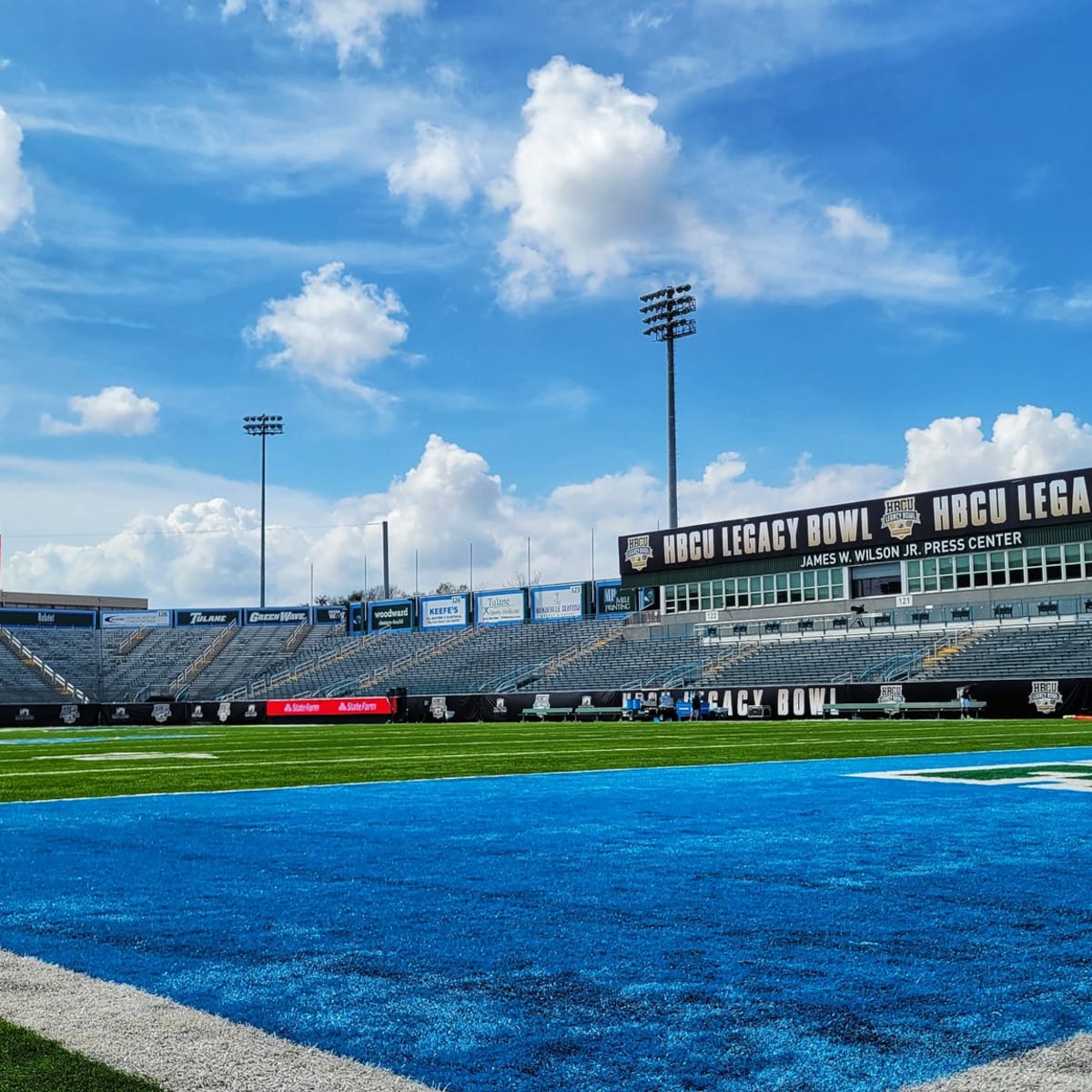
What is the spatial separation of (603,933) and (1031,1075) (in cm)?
184

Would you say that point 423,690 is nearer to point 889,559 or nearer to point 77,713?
point 77,713

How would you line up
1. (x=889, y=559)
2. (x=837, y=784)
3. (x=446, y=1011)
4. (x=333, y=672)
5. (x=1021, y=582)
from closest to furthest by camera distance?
(x=446, y=1011)
(x=837, y=784)
(x=1021, y=582)
(x=889, y=559)
(x=333, y=672)

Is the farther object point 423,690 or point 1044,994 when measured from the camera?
point 423,690

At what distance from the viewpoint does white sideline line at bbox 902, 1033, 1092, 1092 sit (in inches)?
107

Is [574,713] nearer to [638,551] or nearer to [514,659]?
[514,659]

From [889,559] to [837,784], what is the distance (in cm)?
3700

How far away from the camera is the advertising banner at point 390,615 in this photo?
68.8m

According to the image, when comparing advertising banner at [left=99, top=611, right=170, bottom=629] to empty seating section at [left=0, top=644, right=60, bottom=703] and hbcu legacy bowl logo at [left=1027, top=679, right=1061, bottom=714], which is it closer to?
empty seating section at [left=0, top=644, right=60, bottom=703]

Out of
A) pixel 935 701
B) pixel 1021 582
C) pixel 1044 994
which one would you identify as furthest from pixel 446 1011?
pixel 1021 582

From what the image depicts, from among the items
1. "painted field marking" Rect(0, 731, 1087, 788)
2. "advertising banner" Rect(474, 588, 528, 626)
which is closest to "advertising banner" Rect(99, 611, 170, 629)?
"advertising banner" Rect(474, 588, 528, 626)

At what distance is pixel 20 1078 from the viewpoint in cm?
281

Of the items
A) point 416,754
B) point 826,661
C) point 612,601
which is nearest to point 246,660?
point 612,601

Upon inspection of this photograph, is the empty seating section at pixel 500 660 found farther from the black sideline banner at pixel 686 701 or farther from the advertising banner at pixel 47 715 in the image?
the advertising banner at pixel 47 715

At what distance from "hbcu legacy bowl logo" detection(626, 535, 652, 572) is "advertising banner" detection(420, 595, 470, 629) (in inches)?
520
